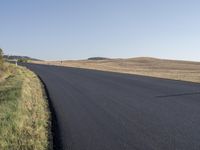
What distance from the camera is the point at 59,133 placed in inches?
328

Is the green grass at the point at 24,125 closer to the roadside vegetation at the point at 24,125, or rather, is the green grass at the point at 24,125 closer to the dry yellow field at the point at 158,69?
the roadside vegetation at the point at 24,125

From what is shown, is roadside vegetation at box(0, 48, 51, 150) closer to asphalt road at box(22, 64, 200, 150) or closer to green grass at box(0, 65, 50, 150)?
green grass at box(0, 65, 50, 150)

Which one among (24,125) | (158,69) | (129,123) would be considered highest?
(129,123)

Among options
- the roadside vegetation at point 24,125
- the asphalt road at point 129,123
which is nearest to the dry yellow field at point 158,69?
the asphalt road at point 129,123

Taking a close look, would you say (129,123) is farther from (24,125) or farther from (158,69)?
(158,69)

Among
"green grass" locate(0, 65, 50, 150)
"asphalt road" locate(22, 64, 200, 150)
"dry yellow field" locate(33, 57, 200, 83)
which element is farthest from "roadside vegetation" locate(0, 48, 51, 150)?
"dry yellow field" locate(33, 57, 200, 83)

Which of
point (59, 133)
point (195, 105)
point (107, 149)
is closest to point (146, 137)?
point (107, 149)

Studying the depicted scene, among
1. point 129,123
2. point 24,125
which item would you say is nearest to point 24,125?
point 24,125

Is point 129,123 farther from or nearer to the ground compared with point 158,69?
farther from the ground

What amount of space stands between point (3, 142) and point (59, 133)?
1.30 meters

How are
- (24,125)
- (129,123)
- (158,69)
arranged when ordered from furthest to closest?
1. (158,69)
2. (24,125)
3. (129,123)

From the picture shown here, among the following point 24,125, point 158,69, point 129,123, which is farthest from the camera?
point 158,69

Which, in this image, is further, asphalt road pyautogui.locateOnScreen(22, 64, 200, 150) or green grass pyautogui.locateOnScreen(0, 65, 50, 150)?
green grass pyautogui.locateOnScreen(0, 65, 50, 150)

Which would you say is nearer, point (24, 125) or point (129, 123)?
point (129, 123)
